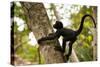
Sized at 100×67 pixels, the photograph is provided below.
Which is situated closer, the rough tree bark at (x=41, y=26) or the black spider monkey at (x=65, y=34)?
the rough tree bark at (x=41, y=26)

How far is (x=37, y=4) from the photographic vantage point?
7.54 feet

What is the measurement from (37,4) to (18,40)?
1.56 feet

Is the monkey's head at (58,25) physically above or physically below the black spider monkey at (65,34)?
above

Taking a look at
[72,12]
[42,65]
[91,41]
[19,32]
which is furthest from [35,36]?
[91,41]

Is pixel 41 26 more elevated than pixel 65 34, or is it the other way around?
pixel 41 26

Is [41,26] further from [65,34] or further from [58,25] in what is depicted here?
[65,34]

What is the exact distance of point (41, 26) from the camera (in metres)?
2.31

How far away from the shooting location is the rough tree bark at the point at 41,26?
7.41ft

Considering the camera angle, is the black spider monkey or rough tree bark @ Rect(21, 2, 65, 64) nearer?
rough tree bark @ Rect(21, 2, 65, 64)

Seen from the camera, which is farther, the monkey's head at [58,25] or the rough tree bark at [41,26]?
the monkey's head at [58,25]

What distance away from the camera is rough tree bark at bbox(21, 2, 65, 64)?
226 cm

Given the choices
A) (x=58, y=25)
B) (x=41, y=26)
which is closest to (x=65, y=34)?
(x=58, y=25)

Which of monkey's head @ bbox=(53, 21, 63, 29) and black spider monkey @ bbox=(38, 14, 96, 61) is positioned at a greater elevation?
monkey's head @ bbox=(53, 21, 63, 29)
